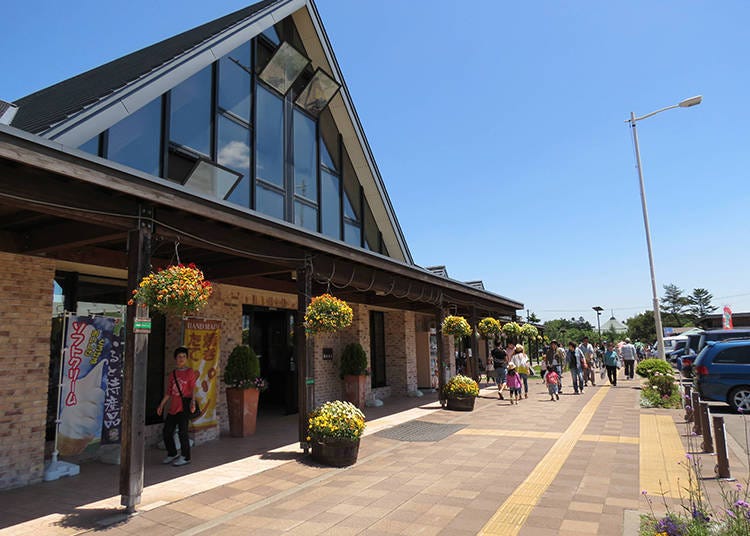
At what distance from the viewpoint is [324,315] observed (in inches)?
284

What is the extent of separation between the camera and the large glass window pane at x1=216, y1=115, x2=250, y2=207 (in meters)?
9.73

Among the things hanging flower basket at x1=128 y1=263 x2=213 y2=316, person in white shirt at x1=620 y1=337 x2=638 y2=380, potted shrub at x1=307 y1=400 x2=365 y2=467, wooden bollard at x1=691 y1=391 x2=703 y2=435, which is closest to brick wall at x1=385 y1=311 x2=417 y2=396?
potted shrub at x1=307 y1=400 x2=365 y2=467

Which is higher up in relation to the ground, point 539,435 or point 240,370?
point 240,370

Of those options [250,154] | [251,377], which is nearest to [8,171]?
[251,377]

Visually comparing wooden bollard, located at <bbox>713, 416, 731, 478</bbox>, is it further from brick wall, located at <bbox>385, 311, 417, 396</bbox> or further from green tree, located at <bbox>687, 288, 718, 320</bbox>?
green tree, located at <bbox>687, 288, 718, 320</bbox>

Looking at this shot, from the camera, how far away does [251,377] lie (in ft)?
28.9

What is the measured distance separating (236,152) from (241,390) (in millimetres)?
4966

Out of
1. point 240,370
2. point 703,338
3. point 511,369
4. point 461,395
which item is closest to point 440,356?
point 461,395

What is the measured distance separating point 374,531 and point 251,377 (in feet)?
16.8

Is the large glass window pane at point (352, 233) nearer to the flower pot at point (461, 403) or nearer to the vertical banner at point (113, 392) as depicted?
the flower pot at point (461, 403)

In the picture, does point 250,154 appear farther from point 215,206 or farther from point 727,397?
point 727,397

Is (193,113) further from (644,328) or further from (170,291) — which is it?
(644,328)

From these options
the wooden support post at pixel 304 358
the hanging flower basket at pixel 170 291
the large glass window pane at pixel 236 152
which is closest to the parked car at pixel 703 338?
the wooden support post at pixel 304 358

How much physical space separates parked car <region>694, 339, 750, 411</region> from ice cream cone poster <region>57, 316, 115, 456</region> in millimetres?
12465
